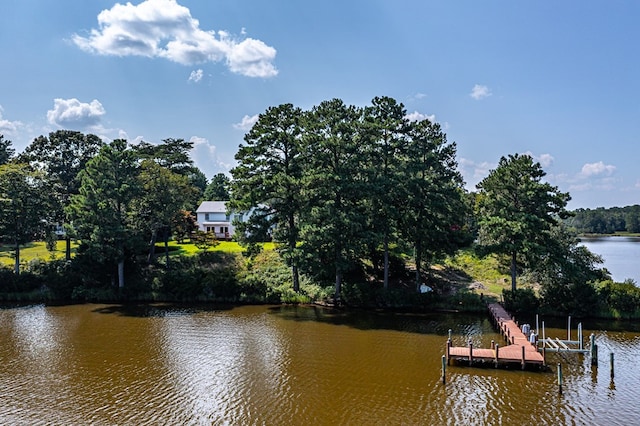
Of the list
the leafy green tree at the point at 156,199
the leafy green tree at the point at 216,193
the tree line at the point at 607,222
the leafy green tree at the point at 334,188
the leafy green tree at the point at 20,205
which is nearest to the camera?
the leafy green tree at the point at 334,188

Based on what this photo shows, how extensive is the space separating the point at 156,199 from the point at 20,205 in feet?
41.0

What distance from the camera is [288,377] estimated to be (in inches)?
824

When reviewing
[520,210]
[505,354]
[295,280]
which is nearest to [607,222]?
[520,210]

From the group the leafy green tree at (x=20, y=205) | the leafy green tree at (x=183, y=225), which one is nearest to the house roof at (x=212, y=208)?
the leafy green tree at (x=183, y=225)

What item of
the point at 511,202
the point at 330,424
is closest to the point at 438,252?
the point at 511,202

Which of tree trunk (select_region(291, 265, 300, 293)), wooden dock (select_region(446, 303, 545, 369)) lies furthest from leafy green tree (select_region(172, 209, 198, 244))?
wooden dock (select_region(446, 303, 545, 369))

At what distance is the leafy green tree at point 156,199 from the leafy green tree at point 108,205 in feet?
2.99

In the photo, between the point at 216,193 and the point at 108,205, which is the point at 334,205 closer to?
the point at 108,205

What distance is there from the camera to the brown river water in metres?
17.1

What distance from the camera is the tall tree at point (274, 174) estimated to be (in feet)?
121

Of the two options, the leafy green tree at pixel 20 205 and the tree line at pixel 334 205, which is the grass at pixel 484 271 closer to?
the tree line at pixel 334 205

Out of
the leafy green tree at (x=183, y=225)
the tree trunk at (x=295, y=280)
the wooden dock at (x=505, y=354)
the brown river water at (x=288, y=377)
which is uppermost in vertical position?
the leafy green tree at (x=183, y=225)

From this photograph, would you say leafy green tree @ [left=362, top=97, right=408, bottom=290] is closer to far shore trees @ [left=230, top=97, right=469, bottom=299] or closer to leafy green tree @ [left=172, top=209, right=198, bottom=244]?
far shore trees @ [left=230, top=97, right=469, bottom=299]

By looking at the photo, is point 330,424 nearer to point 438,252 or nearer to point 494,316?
point 494,316
